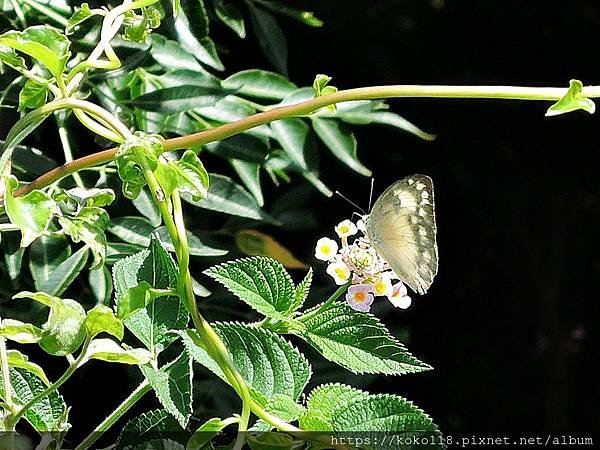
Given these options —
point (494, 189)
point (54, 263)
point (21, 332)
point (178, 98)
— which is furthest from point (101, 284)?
point (494, 189)

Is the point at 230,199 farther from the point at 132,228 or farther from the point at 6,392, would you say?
the point at 6,392

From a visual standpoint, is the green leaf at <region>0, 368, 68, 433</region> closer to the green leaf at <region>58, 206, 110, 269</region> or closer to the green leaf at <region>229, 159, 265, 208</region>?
the green leaf at <region>58, 206, 110, 269</region>

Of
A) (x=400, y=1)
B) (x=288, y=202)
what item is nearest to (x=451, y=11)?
(x=400, y=1)

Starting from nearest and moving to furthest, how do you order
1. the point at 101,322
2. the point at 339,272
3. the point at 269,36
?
the point at 101,322 < the point at 339,272 < the point at 269,36

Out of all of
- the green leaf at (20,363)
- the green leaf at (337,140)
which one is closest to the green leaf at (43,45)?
the green leaf at (20,363)

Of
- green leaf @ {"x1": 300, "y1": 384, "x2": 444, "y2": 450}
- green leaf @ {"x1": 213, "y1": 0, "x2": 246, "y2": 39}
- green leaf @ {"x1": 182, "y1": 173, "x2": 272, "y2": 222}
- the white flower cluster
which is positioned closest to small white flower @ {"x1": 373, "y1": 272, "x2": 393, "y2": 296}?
the white flower cluster

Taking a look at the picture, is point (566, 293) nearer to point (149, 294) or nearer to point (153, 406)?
point (153, 406)
